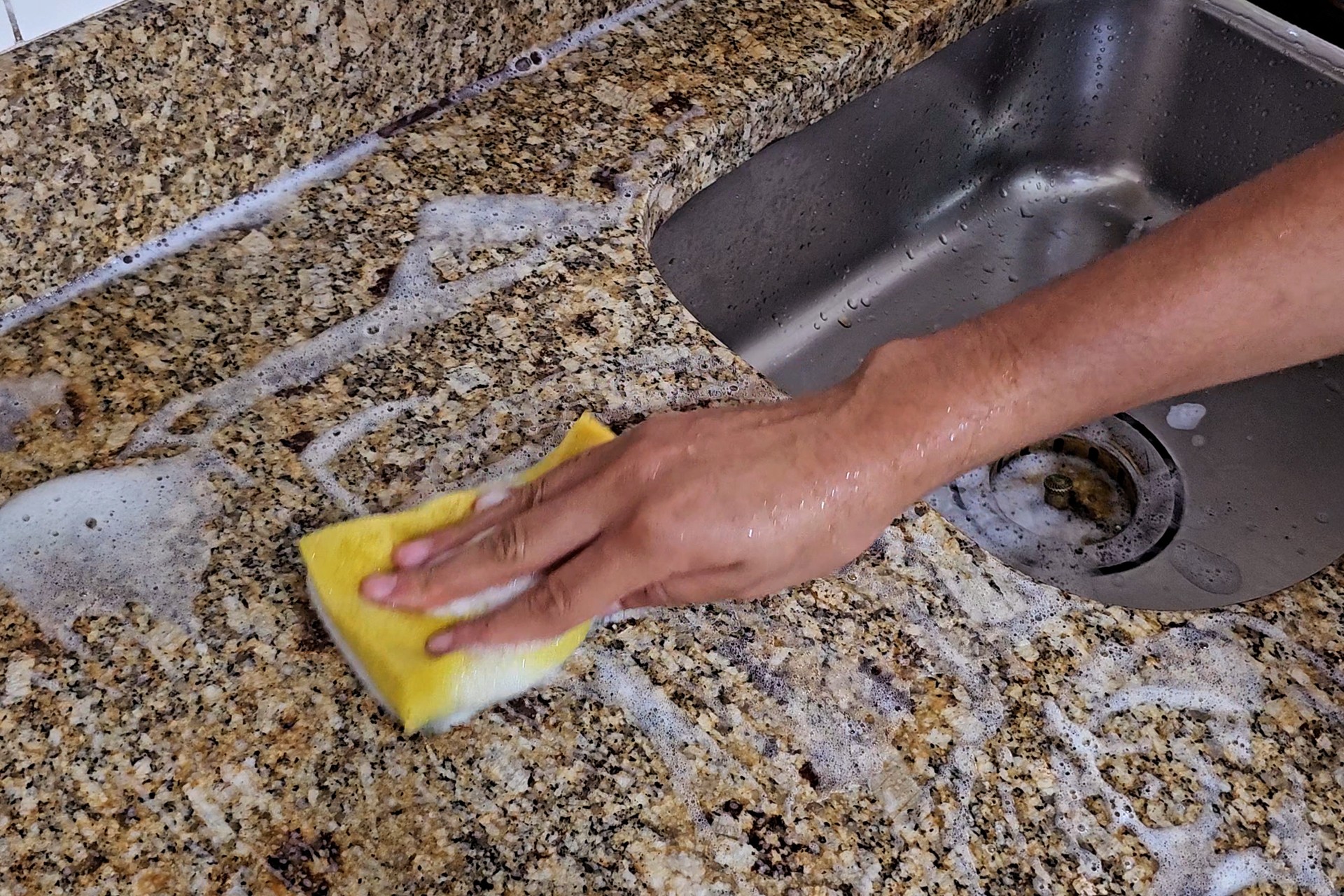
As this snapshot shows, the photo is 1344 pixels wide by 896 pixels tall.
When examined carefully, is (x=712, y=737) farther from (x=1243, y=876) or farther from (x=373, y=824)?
(x=1243, y=876)

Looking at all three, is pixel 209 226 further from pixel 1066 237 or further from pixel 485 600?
pixel 1066 237

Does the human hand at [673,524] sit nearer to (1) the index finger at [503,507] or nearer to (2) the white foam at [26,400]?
(1) the index finger at [503,507]

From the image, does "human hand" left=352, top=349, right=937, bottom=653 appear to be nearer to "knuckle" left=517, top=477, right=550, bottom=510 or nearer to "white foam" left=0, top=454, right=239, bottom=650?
"knuckle" left=517, top=477, right=550, bottom=510

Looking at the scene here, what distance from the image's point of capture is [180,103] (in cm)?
90

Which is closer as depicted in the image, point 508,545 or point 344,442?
point 508,545

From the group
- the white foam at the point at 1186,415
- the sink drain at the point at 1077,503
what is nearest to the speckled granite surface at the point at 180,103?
the sink drain at the point at 1077,503

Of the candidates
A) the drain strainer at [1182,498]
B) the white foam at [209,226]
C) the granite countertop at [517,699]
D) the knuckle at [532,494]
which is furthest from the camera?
the drain strainer at [1182,498]

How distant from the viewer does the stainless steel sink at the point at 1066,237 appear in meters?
1.16

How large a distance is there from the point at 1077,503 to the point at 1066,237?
414mm

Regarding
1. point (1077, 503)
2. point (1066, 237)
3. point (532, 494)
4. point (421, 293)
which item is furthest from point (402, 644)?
point (1066, 237)

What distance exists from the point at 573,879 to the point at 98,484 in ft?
1.43

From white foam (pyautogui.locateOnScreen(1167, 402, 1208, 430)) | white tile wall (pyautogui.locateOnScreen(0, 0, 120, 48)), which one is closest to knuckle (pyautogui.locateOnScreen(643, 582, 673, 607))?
white tile wall (pyautogui.locateOnScreen(0, 0, 120, 48))

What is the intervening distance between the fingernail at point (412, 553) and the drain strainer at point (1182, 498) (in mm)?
626

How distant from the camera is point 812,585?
0.76m
